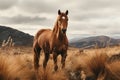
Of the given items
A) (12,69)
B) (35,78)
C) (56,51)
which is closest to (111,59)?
(56,51)

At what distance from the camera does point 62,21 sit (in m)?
11.2

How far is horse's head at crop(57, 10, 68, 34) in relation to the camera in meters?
11.0

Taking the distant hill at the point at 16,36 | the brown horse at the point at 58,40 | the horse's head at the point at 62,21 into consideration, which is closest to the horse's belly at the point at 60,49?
the brown horse at the point at 58,40

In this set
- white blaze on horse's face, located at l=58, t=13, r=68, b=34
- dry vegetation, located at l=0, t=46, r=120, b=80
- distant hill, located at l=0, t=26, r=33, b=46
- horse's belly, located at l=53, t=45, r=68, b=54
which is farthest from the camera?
distant hill, located at l=0, t=26, r=33, b=46

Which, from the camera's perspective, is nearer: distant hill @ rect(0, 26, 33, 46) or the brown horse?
the brown horse

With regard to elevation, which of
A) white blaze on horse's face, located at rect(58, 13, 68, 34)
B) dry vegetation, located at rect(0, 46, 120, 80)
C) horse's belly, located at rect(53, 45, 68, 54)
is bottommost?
dry vegetation, located at rect(0, 46, 120, 80)

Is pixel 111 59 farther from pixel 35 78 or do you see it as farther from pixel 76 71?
pixel 35 78

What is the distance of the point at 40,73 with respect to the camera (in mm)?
9398

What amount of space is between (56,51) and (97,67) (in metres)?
2.13

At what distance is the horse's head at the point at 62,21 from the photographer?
434 inches

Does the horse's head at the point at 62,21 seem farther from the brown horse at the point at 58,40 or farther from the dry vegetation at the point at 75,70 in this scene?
the dry vegetation at the point at 75,70

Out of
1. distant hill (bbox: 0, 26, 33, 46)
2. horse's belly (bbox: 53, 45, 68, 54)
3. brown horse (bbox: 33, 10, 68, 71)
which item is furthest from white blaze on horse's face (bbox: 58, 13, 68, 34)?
distant hill (bbox: 0, 26, 33, 46)

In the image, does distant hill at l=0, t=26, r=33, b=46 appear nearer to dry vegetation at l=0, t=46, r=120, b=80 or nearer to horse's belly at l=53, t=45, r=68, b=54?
horse's belly at l=53, t=45, r=68, b=54

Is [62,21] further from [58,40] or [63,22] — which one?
[58,40]
